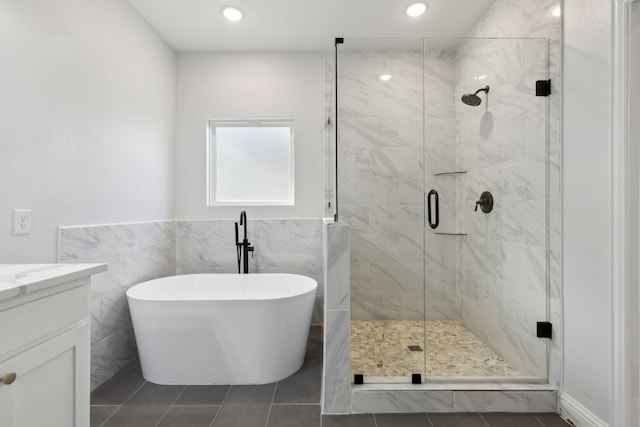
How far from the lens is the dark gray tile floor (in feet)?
5.55

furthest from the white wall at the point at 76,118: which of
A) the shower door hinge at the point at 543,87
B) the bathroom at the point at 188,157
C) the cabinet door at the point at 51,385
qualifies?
the shower door hinge at the point at 543,87

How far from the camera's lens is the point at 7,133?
1.50 metres

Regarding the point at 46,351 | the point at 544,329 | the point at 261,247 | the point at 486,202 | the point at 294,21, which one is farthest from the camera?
the point at 261,247

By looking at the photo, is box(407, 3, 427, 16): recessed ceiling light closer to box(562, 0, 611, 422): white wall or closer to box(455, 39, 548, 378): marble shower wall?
box(455, 39, 548, 378): marble shower wall

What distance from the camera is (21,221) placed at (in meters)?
1.57

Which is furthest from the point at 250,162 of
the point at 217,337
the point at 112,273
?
the point at 217,337

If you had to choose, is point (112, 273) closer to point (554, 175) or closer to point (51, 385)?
point (51, 385)

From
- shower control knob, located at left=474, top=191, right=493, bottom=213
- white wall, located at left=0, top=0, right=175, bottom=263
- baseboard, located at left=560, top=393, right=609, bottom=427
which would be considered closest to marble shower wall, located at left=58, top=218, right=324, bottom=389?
white wall, located at left=0, top=0, right=175, bottom=263

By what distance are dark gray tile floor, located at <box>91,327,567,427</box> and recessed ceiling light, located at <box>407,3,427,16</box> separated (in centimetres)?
277

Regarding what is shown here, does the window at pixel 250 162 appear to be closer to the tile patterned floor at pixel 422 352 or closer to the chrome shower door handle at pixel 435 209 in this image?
the chrome shower door handle at pixel 435 209

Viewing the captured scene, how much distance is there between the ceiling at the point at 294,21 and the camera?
2.39 metres

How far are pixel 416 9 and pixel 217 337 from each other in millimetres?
2777

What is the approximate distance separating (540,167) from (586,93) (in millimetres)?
451

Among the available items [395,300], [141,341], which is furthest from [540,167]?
[141,341]
